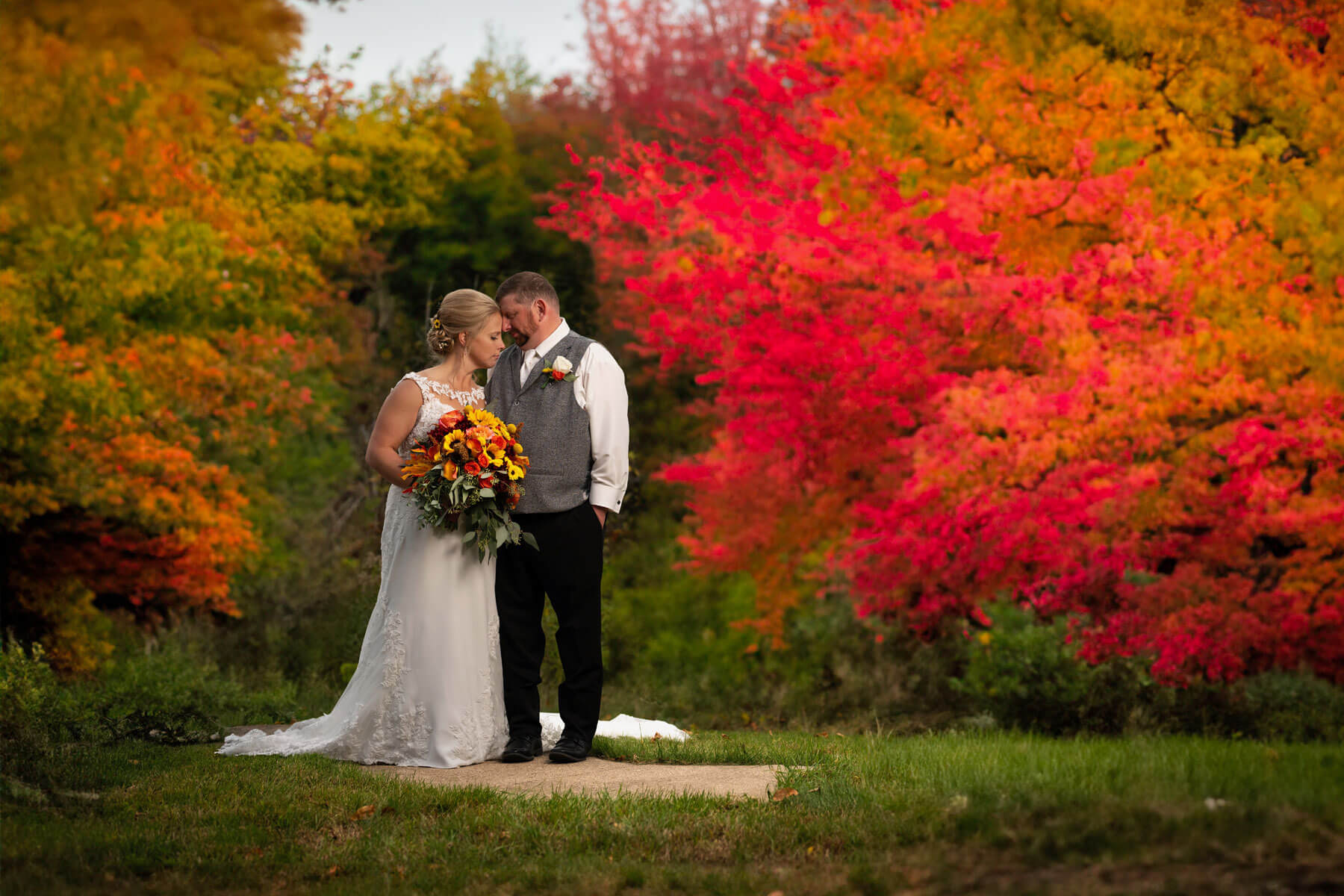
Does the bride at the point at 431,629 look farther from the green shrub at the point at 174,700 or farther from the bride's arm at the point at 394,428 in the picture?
the green shrub at the point at 174,700

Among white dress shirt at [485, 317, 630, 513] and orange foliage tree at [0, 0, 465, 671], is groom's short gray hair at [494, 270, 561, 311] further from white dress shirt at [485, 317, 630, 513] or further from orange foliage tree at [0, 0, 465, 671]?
orange foliage tree at [0, 0, 465, 671]

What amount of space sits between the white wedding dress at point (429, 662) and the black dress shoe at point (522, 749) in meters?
0.09

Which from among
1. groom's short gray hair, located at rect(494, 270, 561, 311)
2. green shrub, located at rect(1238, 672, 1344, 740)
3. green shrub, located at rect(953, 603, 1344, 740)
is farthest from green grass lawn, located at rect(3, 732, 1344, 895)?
green shrub, located at rect(953, 603, 1344, 740)

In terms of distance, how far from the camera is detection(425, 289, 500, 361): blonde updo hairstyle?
554 cm

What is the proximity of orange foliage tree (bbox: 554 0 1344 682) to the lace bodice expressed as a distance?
3029 mm

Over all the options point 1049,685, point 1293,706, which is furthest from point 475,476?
point 1293,706

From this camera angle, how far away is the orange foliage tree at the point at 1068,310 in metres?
6.64

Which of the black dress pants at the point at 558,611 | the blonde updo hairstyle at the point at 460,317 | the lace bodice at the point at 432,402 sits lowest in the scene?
the black dress pants at the point at 558,611

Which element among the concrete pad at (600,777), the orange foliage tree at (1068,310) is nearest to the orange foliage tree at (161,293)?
the concrete pad at (600,777)

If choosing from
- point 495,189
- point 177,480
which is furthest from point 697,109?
point 177,480

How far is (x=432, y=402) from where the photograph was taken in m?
5.62

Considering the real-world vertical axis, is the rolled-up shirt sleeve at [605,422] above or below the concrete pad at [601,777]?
above

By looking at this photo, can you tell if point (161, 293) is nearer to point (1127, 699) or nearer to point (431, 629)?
point (431, 629)

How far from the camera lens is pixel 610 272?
16109 millimetres
